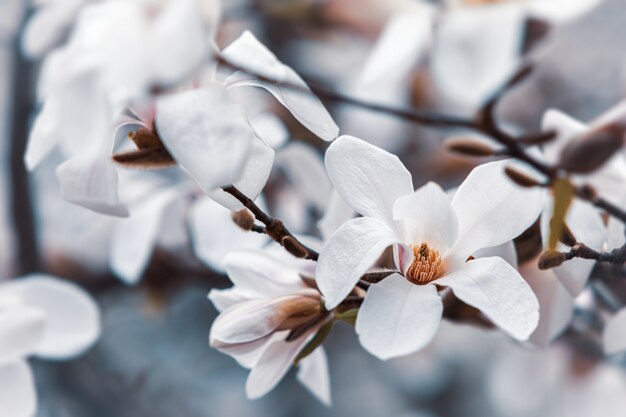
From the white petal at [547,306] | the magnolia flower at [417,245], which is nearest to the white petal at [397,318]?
the magnolia flower at [417,245]

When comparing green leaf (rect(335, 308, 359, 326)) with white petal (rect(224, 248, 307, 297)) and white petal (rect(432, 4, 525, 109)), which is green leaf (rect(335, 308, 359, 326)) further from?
white petal (rect(432, 4, 525, 109))

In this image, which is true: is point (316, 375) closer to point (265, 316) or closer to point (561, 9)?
point (265, 316)

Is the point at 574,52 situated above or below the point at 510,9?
below

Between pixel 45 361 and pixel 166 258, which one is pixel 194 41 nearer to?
pixel 166 258

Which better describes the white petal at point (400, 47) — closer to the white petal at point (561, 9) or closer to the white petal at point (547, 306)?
the white petal at point (561, 9)

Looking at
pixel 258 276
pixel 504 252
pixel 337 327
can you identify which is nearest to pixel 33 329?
pixel 258 276

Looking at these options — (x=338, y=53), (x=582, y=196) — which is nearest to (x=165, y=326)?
(x=338, y=53)
